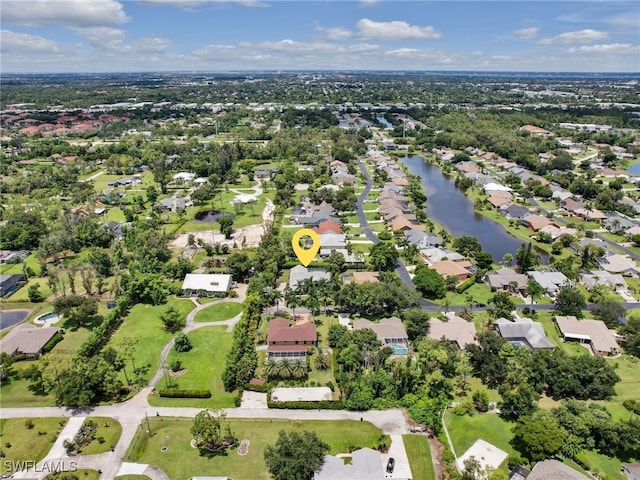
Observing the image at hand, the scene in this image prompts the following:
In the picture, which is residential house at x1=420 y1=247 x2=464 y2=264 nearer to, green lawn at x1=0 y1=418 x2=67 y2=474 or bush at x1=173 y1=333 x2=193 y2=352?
bush at x1=173 y1=333 x2=193 y2=352

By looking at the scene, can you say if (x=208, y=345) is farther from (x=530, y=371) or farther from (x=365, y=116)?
(x=365, y=116)

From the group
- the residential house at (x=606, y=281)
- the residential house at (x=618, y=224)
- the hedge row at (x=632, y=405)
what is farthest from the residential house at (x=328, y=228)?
the residential house at (x=618, y=224)

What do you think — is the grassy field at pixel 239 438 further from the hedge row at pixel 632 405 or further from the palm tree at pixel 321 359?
the hedge row at pixel 632 405

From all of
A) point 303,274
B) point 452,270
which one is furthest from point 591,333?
point 303,274

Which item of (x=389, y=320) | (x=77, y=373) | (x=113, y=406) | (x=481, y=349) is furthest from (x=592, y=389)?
(x=77, y=373)

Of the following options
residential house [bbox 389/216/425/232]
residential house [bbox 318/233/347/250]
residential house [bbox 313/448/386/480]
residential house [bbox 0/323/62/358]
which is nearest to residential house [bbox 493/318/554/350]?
residential house [bbox 313/448/386/480]

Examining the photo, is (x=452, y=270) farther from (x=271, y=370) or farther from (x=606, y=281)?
(x=271, y=370)
